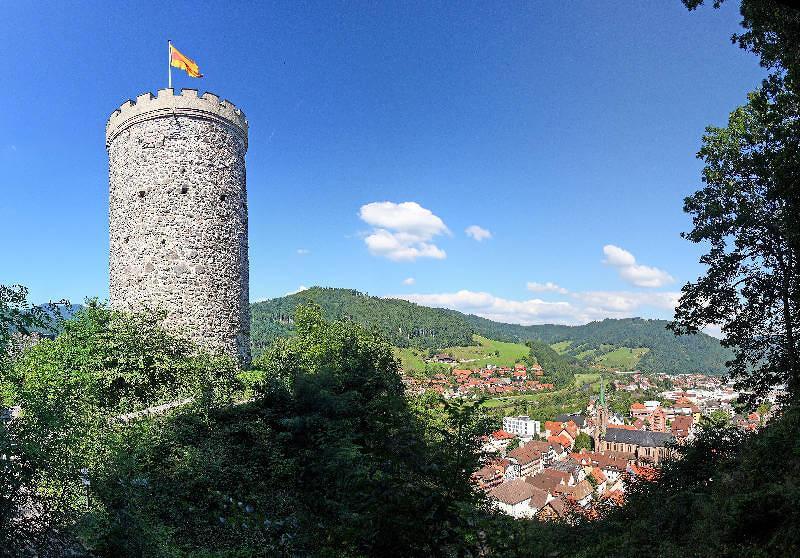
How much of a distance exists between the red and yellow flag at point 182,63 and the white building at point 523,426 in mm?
86162

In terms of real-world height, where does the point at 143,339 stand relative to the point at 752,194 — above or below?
below

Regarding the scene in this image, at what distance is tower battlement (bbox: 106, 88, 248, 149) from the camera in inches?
506

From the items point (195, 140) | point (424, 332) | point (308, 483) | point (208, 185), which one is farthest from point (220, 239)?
point (424, 332)

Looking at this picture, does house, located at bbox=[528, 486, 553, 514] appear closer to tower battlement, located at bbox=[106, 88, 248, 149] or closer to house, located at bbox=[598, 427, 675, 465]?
house, located at bbox=[598, 427, 675, 465]

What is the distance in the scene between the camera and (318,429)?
34.5ft

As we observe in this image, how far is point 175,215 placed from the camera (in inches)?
501

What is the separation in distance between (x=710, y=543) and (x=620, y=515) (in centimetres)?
362

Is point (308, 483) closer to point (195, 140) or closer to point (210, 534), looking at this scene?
point (210, 534)

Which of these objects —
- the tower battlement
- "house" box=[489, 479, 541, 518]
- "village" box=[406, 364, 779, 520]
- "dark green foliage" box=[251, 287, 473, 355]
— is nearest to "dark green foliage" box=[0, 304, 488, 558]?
"village" box=[406, 364, 779, 520]

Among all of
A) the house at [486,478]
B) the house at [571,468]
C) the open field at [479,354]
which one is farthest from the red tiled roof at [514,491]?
the open field at [479,354]

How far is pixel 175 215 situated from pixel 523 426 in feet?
293

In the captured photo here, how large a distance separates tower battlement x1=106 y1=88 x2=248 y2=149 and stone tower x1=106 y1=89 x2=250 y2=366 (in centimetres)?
3

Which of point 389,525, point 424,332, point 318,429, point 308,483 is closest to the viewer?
point 389,525

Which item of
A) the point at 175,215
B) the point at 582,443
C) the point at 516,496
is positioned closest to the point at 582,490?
the point at 516,496
